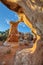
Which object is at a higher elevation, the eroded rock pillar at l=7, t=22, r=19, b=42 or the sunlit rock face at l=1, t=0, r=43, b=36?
the sunlit rock face at l=1, t=0, r=43, b=36

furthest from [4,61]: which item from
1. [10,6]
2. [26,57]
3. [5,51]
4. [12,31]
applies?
[12,31]

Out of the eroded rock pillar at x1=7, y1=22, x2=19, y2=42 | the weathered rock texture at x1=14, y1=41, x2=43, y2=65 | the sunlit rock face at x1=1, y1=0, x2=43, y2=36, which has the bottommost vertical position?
the eroded rock pillar at x1=7, y1=22, x2=19, y2=42

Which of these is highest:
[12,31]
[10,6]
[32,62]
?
[10,6]

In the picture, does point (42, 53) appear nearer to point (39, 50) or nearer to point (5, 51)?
point (39, 50)

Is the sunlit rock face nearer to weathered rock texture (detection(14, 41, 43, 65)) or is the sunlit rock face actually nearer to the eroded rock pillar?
weathered rock texture (detection(14, 41, 43, 65))

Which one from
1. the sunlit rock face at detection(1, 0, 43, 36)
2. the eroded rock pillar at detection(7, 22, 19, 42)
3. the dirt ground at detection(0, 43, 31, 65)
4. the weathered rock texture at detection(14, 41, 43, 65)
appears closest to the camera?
the sunlit rock face at detection(1, 0, 43, 36)

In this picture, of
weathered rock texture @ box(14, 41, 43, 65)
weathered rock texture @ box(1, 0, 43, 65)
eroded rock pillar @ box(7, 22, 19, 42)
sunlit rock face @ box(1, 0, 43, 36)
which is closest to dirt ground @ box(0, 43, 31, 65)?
weathered rock texture @ box(14, 41, 43, 65)

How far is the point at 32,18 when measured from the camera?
32.8 ft

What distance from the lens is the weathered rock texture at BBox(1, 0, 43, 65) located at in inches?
386

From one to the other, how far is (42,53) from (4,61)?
4.63 m

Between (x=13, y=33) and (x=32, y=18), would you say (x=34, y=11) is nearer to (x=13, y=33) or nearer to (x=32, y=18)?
(x=32, y=18)

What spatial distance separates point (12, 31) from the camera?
22.1 meters

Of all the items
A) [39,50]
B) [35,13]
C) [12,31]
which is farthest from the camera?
[12,31]

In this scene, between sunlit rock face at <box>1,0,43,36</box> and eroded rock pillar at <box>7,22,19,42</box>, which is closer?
sunlit rock face at <box>1,0,43,36</box>
